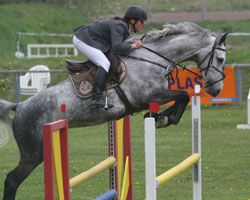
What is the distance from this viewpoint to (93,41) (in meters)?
6.63

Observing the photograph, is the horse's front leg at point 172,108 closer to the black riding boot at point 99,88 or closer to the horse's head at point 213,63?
the horse's head at point 213,63

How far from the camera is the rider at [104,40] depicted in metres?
6.43

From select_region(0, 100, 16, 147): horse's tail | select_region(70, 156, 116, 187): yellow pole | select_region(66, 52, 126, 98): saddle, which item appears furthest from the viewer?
select_region(0, 100, 16, 147): horse's tail

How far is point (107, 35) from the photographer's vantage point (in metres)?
6.61

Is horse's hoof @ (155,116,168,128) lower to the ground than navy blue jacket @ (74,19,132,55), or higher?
lower

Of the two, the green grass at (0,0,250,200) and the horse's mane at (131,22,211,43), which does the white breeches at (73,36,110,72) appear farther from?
the green grass at (0,0,250,200)

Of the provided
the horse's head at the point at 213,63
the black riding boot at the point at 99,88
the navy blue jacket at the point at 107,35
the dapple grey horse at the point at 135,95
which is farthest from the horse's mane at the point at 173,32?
the black riding boot at the point at 99,88

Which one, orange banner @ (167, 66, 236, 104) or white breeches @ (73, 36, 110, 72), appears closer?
white breeches @ (73, 36, 110, 72)

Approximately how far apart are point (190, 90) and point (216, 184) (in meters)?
6.25

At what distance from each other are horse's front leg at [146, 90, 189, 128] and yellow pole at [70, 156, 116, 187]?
550 mm

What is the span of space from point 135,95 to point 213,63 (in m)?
0.84

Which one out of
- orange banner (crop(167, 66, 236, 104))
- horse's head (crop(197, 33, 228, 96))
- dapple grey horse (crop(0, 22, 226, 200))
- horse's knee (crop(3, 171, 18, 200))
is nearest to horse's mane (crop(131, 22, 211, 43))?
dapple grey horse (crop(0, 22, 226, 200))

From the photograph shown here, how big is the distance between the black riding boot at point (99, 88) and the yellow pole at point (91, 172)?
0.53m

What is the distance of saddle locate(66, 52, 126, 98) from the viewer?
648 cm
